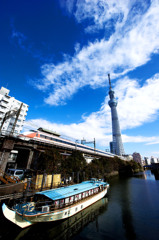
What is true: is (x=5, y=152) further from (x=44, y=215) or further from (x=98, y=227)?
(x=98, y=227)

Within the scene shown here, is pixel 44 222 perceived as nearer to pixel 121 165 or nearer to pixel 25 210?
pixel 25 210

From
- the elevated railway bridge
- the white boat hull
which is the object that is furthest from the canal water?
the elevated railway bridge

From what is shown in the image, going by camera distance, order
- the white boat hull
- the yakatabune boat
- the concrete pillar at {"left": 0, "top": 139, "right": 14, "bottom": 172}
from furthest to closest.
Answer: the concrete pillar at {"left": 0, "top": 139, "right": 14, "bottom": 172}, the yakatabune boat, the white boat hull

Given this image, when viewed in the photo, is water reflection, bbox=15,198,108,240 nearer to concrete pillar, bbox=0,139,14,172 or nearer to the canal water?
the canal water

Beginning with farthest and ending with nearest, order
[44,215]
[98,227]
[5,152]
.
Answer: [5,152] < [98,227] < [44,215]

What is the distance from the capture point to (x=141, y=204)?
67.8 feet

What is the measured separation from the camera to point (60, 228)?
1288cm

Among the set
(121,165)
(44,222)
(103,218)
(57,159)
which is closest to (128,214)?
(103,218)

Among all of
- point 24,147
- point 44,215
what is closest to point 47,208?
point 44,215

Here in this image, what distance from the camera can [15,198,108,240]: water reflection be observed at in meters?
11.4

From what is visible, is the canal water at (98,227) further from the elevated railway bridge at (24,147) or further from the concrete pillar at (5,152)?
the elevated railway bridge at (24,147)

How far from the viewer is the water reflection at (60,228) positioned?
11365 millimetres

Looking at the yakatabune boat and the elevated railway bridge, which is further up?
the elevated railway bridge

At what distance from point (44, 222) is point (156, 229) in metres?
13.4
